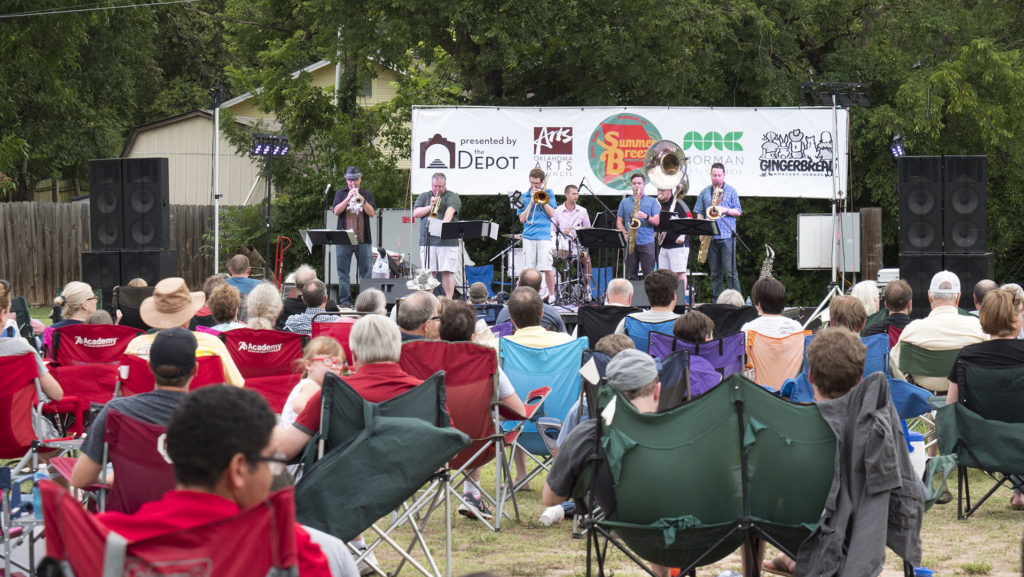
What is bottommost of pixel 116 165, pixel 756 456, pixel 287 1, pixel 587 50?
pixel 756 456

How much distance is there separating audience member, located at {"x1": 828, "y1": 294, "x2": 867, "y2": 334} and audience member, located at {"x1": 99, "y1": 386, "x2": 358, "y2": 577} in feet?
16.0

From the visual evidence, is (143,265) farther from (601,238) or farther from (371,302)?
(371,302)

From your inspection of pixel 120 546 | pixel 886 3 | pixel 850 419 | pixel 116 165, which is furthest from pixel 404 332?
pixel 886 3

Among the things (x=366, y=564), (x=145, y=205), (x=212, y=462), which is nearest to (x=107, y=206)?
(x=145, y=205)

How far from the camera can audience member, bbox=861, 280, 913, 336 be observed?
7555 mm

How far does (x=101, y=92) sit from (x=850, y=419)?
28888 mm

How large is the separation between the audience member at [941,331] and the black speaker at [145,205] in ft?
28.2

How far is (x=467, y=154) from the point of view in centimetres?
1556

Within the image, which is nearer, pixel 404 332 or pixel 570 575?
pixel 570 575

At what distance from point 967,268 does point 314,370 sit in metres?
9.38

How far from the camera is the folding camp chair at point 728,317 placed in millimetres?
7754

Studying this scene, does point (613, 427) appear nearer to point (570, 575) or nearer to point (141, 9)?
point (570, 575)

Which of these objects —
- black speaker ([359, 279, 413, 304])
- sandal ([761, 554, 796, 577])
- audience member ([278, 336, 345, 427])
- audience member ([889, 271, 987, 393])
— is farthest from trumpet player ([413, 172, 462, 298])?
sandal ([761, 554, 796, 577])

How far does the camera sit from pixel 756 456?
12.6 ft
